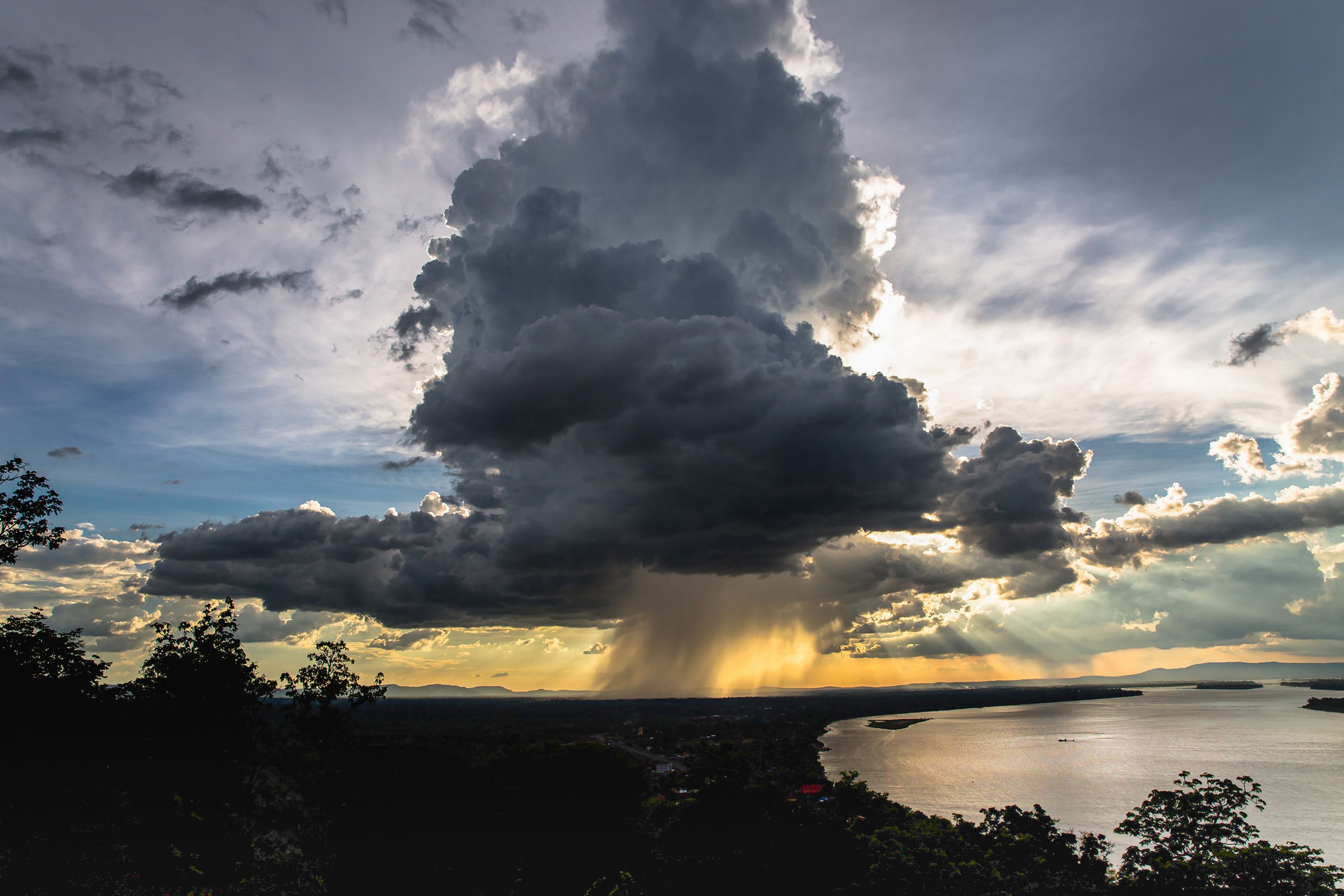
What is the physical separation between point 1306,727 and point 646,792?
218m

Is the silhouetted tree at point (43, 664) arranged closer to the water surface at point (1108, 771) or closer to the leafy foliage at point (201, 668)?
the leafy foliage at point (201, 668)

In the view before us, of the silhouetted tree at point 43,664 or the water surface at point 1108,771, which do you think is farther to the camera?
the water surface at point 1108,771

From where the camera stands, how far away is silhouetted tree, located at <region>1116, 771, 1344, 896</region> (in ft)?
126

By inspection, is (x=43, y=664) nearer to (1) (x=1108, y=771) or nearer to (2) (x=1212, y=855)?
(2) (x=1212, y=855)

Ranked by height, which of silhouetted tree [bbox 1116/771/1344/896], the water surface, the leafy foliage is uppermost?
the leafy foliage

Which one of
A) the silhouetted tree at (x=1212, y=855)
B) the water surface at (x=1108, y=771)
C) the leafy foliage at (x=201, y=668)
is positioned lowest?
the water surface at (x=1108, y=771)

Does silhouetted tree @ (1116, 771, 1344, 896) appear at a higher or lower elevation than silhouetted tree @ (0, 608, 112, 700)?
lower

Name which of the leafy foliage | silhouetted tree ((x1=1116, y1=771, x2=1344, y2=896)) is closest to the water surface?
silhouetted tree ((x1=1116, y1=771, x2=1344, y2=896))

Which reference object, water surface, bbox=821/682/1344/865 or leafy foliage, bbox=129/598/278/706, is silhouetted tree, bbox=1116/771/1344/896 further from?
leafy foliage, bbox=129/598/278/706

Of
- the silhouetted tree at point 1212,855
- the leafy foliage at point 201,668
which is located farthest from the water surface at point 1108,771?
the leafy foliage at point 201,668

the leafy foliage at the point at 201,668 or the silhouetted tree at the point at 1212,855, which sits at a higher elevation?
the leafy foliage at the point at 201,668

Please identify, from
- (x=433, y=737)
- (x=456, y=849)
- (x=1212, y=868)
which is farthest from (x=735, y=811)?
(x=433, y=737)

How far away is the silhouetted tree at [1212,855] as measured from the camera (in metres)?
38.3

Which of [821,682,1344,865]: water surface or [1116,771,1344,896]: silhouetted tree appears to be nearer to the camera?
[1116,771,1344,896]: silhouetted tree
